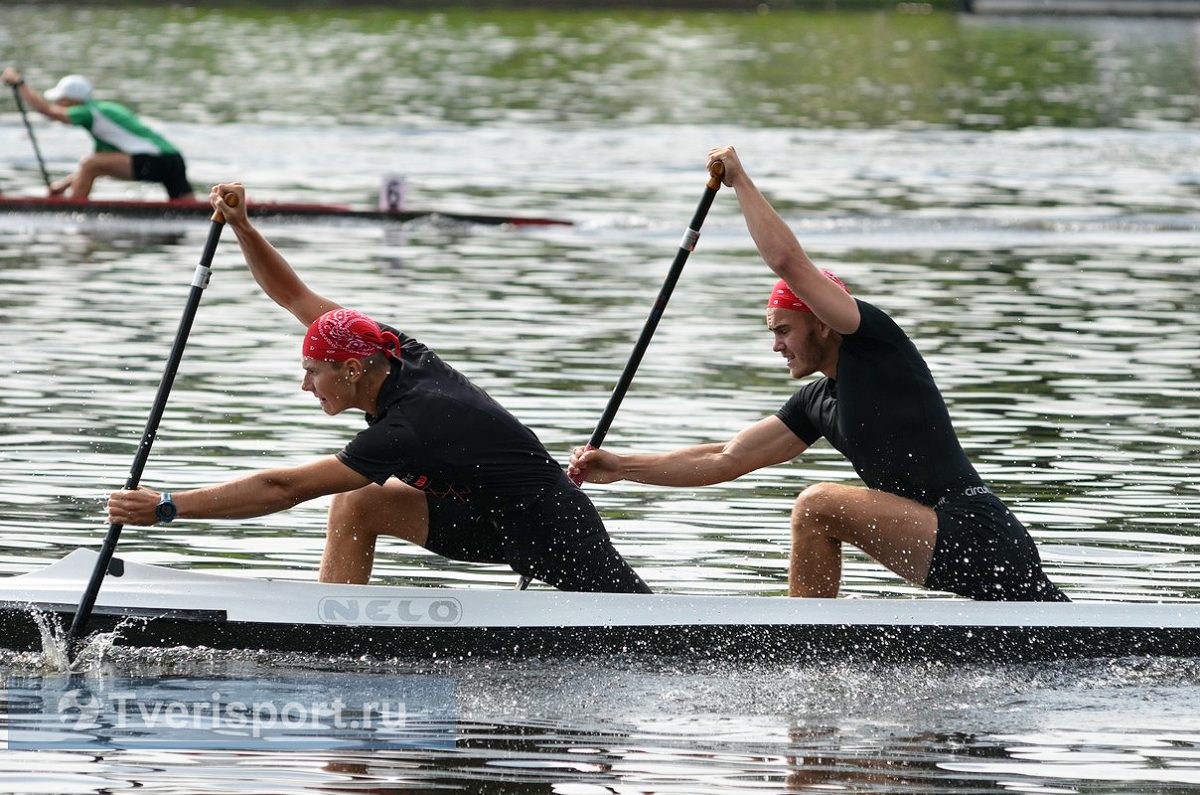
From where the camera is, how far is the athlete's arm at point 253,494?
7.98 metres

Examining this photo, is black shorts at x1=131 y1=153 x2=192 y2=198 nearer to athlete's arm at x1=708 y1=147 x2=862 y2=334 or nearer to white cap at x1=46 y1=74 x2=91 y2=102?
white cap at x1=46 y1=74 x2=91 y2=102

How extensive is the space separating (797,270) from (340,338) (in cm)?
162

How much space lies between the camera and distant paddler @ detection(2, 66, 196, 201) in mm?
22688

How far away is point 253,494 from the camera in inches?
317

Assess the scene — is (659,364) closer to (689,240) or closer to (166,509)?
(689,240)

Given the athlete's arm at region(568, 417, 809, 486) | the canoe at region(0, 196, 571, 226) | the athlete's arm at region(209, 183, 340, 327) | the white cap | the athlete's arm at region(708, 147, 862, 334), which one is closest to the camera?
the athlete's arm at region(708, 147, 862, 334)

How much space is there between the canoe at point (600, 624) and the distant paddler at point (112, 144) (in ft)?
48.2

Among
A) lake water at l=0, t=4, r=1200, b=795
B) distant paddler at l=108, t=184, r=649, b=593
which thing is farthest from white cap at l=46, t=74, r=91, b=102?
distant paddler at l=108, t=184, r=649, b=593

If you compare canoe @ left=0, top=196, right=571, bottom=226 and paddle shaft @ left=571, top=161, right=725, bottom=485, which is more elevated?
canoe @ left=0, top=196, right=571, bottom=226

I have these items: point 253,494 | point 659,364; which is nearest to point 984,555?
point 253,494

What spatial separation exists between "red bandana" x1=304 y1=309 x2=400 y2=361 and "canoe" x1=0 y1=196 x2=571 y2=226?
47.9 feet

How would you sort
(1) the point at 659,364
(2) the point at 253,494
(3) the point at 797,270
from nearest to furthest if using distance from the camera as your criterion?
(3) the point at 797,270 < (2) the point at 253,494 < (1) the point at 659,364

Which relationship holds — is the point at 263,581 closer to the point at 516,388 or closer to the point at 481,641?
the point at 481,641

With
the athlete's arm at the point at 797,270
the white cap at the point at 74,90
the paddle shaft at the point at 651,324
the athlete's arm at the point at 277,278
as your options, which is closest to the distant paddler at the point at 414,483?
the athlete's arm at the point at 277,278
